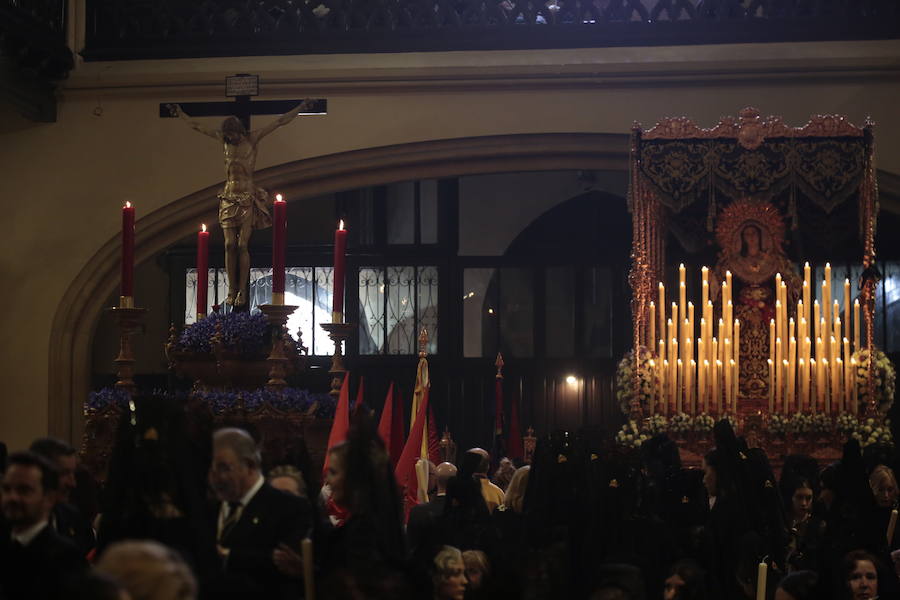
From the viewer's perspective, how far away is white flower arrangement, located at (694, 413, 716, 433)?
1104 cm

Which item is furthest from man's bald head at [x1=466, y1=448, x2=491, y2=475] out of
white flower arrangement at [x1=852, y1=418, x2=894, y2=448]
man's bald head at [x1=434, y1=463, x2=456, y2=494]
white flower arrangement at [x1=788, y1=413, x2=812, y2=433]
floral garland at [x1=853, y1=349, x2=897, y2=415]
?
floral garland at [x1=853, y1=349, x2=897, y2=415]

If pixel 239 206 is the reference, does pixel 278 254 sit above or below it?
below

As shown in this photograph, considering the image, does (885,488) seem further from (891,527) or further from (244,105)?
(244,105)

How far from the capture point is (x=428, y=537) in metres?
5.85

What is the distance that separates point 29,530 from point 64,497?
604mm

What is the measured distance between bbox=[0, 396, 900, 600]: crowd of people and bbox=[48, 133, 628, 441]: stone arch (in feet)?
17.1

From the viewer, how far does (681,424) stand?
11.0 m

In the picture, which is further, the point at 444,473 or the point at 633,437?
the point at 633,437

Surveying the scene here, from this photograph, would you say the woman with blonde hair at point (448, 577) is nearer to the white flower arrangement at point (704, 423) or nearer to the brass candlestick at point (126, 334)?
the brass candlestick at point (126, 334)

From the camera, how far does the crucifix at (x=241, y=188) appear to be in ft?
27.4

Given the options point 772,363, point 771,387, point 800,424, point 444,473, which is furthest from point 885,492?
point 772,363

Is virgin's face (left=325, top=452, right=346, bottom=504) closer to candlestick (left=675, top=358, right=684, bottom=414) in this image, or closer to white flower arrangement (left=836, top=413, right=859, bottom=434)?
candlestick (left=675, top=358, right=684, bottom=414)

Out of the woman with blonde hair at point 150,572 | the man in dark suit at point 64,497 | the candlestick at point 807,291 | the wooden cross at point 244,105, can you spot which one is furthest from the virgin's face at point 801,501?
the woman with blonde hair at point 150,572

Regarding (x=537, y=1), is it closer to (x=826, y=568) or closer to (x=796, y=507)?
(x=796, y=507)
